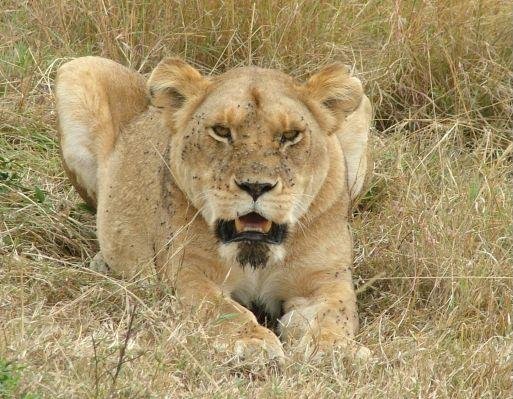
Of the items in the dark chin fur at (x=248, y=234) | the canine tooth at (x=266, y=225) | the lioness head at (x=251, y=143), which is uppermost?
the lioness head at (x=251, y=143)

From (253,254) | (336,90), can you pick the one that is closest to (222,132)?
(253,254)

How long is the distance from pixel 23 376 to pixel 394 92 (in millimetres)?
3914

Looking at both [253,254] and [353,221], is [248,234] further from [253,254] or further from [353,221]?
[353,221]

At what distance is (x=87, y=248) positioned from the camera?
6355 millimetres

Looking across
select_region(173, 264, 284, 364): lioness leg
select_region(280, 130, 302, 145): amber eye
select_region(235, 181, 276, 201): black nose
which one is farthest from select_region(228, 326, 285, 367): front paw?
select_region(280, 130, 302, 145): amber eye

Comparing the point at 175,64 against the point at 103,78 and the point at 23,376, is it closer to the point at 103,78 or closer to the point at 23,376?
the point at 103,78

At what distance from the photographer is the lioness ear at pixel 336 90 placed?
218 inches

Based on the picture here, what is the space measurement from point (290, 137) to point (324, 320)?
2.33 ft

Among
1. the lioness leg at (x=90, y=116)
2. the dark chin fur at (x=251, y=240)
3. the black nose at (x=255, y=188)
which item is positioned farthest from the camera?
the lioness leg at (x=90, y=116)

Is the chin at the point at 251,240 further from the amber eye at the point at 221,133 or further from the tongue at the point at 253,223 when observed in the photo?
the amber eye at the point at 221,133

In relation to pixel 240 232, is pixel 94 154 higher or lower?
lower

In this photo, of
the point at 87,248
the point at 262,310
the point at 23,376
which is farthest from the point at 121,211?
the point at 23,376

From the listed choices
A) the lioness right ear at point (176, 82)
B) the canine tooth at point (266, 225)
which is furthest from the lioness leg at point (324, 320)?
the lioness right ear at point (176, 82)

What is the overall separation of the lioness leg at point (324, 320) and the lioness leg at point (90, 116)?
4.85 ft
